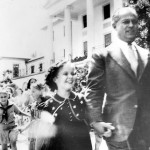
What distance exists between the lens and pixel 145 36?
127cm

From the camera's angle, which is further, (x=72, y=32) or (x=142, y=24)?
(x=72, y=32)

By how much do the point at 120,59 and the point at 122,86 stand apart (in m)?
0.10

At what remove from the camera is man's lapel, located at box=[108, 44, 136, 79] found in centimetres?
120

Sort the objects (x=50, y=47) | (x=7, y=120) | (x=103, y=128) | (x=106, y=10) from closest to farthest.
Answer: (x=103, y=128), (x=106, y=10), (x=50, y=47), (x=7, y=120)

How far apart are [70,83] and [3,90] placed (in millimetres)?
398

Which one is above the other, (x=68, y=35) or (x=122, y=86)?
(x=68, y=35)

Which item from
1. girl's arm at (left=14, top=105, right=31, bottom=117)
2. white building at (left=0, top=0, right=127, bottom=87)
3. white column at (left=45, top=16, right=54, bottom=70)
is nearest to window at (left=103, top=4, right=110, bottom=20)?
white building at (left=0, top=0, right=127, bottom=87)

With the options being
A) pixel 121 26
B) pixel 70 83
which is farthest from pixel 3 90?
pixel 121 26

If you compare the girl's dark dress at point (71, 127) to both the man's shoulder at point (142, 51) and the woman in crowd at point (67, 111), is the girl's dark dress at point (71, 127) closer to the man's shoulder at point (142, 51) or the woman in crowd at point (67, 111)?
the woman in crowd at point (67, 111)

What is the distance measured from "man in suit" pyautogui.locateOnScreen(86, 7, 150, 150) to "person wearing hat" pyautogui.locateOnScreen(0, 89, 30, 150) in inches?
18.9

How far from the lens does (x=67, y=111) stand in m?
1.25

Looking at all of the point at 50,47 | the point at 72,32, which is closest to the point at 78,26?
the point at 72,32

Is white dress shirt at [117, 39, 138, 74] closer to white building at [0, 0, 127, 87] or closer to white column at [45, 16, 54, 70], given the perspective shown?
white building at [0, 0, 127, 87]

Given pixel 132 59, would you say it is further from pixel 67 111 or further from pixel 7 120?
pixel 7 120
